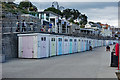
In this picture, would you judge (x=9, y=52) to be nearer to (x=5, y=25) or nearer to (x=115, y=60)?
(x=5, y=25)

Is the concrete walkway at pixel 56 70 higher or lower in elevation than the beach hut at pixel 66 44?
lower

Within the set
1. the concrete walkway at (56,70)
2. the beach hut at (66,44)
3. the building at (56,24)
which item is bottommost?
the concrete walkway at (56,70)

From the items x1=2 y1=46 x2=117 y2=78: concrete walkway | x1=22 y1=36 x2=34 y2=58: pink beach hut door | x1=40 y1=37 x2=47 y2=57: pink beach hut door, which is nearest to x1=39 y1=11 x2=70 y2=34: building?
x1=40 y1=37 x2=47 y2=57: pink beach hut door

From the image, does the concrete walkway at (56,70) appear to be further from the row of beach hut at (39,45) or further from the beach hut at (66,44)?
the beach hut at (66,44)

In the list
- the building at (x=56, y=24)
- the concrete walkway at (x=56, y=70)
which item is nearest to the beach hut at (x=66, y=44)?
the building at (x=56, y=24)

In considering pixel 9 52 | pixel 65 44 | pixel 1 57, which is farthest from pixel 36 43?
pixel 65 44

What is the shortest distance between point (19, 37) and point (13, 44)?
0.83 m

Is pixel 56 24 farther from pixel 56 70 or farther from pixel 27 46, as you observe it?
pixel 56 70

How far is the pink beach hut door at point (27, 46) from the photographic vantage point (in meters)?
18.2

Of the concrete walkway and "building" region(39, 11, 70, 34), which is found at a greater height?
"building" region(39, 11, 70, 34)

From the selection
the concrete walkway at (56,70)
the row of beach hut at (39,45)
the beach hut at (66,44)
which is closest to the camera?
the concrete walkway at (56,70)

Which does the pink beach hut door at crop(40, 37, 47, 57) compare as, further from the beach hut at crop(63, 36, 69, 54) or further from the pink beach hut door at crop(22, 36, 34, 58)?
the beach hut at crop(63, 36, 69, 54)

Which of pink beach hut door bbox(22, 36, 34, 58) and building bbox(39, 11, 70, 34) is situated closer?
pink beach hut door bbox(22, 36, 34, 58)

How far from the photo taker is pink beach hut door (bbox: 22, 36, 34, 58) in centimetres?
1822
